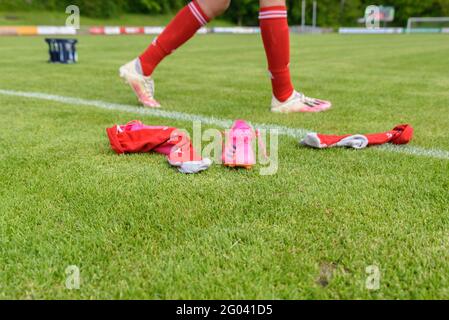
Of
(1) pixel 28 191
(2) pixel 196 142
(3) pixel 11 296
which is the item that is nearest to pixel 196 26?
(2) pixel 196 142

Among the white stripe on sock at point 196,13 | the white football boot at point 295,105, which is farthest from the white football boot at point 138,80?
the white football boot at point 295,105

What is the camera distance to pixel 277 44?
10.5 ft

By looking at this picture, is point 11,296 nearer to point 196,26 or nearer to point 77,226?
point 77,226

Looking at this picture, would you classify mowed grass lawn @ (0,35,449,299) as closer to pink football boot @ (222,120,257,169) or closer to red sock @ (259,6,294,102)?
pink football boot @ (222,120,257,169)

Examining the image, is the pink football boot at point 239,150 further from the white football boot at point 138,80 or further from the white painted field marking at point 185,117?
the white football boot at point 138,80

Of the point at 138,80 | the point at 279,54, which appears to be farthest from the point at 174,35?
the point at 279,54

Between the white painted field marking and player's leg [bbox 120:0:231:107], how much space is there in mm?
184

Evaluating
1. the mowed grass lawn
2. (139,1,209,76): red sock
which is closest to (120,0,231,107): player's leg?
(139,1,209,76): red sock

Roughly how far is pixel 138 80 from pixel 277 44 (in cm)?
112

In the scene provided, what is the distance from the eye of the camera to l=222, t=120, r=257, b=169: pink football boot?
2.05m

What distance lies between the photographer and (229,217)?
5.17ft

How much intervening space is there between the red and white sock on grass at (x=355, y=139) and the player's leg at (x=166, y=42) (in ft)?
4.94

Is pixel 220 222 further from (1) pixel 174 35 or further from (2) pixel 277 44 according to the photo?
(1) pixel 174 35

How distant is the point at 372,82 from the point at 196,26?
2613 mm
